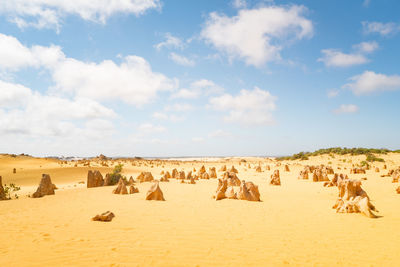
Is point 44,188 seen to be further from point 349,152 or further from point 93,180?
point 349,152

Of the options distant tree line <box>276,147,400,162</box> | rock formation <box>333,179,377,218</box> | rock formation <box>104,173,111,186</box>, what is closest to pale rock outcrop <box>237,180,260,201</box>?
rock formation <box>333,179,377,218</box>

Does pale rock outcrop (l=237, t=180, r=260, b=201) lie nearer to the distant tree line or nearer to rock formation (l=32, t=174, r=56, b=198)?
rock formation (l=32, t=174, r=56, b=198)

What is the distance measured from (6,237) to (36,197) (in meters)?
8.46

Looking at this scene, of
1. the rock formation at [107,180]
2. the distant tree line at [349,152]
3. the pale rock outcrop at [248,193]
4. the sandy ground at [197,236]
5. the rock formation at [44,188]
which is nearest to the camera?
the sandy ground at [197,236]

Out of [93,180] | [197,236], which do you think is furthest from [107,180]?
[197,236]

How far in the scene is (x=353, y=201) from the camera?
9492mm

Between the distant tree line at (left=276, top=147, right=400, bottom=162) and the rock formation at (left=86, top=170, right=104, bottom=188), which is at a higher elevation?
the distant tree line at (left=276, top=147, right=400, bottom=162)

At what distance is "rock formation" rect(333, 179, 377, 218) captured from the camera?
→ 29.3 feet

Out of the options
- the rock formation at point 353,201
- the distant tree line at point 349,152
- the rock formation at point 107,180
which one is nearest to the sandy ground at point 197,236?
the rock formation at point 353,201

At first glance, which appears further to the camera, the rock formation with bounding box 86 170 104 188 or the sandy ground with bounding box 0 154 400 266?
the rock formation with bounding box 86 170 104 188

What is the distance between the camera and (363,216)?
8.67m

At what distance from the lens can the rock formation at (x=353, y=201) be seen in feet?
29.3

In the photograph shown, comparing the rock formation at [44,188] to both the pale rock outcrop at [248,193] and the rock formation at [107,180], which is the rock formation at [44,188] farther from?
the pale rock outcrop at [248,193]

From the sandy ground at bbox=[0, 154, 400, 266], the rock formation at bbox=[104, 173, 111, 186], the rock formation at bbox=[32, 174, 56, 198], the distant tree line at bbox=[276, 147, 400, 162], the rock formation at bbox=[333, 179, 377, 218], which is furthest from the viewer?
the distant tree line at bbox=[276, 147, 400, 162]
